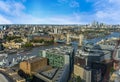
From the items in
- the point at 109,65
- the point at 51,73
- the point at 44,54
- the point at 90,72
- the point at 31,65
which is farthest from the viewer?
the point at 44,54

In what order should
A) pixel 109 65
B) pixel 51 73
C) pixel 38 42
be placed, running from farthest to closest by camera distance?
pixel 38 42 < pixel 109 65 < pixel 51 73

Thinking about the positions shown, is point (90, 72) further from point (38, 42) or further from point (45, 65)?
point (38, 42)

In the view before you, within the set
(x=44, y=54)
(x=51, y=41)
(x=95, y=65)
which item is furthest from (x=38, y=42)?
(x=95, y=65)

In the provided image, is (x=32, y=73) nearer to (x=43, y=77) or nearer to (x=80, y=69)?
(x=43, y=77)

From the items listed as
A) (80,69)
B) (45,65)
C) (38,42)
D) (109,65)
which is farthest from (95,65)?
(38,42)

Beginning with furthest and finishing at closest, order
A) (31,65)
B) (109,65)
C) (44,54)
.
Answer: (44,54) → (109,65) → (31,65)

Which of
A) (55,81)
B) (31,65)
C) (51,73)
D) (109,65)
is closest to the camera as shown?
(55,81)

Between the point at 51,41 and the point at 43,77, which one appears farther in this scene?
the point at 51,41

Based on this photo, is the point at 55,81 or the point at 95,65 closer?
the point at 55,81

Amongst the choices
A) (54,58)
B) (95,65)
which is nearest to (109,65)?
(95,65)
